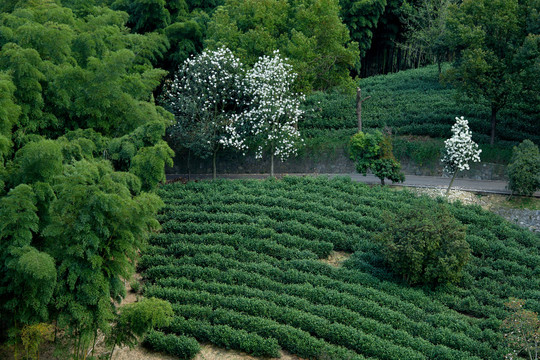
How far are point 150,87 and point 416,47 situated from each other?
2677 centimetres

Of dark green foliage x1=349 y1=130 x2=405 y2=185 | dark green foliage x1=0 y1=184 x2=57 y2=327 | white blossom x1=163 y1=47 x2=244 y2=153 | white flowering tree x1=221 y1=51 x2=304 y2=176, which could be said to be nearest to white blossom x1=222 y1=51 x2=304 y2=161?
white flowering tree x1=221 y1=51 x2=304 y2=176

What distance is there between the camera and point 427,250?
1961 cm

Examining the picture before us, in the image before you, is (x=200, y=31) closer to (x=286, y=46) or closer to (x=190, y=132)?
(x=286, y=46)

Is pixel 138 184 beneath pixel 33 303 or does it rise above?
above

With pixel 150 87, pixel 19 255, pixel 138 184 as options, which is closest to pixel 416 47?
pixel 150 87

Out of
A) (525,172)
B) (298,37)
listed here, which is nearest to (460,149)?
(525,172)

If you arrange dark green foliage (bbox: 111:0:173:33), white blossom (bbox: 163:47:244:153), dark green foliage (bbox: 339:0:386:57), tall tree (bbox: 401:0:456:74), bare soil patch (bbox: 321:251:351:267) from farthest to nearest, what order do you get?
tall tree (bbox: 401:0:456:74) < dark green foliage (bbox: 339:0:386:57) < dark green foliage (bbox: 111:0:173:33) < white blossom (bbox: 163:47:244:153) < bare soil patch (bbox: 321:251:351:267)

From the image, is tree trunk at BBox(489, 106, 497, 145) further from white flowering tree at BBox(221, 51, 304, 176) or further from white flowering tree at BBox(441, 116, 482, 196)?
white flowering tree at BBox(221, 51, 304, 176)

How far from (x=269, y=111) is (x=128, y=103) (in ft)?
24.6

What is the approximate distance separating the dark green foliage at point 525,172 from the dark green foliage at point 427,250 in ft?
18.0

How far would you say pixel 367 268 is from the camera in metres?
20.6

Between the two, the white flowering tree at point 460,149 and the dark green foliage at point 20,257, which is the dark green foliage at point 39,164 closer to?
the dark green foliage at point 20,257

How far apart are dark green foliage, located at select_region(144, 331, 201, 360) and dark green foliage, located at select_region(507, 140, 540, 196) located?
603 inches

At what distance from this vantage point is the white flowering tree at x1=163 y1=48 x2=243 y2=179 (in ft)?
90.5
